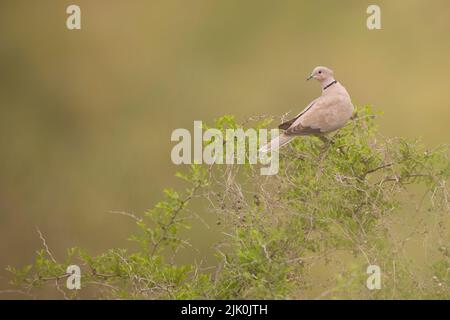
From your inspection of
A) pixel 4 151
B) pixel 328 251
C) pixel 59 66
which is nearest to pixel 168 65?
pixel 59 66

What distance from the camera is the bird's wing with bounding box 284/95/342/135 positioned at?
7.10 metres

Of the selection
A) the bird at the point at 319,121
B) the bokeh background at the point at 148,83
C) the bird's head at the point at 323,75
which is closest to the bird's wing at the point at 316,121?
the bird at the point at 319,121

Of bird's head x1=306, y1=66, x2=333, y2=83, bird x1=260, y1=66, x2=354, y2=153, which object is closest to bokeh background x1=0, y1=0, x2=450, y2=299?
bird's head x1=306, y1=66, x2=333, y2=83

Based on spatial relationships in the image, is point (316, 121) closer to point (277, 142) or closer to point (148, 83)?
point (277, 142)

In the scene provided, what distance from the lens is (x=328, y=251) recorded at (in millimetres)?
6016

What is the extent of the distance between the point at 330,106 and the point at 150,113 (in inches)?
468

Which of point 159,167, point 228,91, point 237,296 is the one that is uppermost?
point 228,91

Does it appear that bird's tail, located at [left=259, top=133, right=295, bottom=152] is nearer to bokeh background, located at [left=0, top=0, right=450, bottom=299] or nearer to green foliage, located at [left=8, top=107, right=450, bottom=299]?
green foliage, located at [left=8, top=107, right=450, bottom=299]

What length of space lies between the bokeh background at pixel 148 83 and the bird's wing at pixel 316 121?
8587mm

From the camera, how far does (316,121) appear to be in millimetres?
7152

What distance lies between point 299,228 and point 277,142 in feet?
2.92
